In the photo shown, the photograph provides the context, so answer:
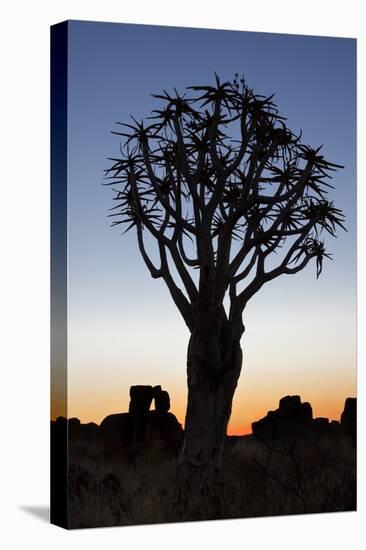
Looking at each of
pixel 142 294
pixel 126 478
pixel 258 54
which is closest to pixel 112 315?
pixel 142 294

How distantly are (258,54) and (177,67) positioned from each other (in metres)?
0.81

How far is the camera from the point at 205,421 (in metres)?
15.3

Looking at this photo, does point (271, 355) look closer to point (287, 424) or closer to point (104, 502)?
point (287, 424)

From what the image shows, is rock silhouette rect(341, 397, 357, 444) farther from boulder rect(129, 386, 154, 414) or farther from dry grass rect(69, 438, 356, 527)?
boulder rect(129, 386, 154, 414)

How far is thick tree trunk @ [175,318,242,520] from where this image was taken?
50.1ft

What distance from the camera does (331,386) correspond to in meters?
16.0

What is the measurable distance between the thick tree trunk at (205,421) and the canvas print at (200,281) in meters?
0.01

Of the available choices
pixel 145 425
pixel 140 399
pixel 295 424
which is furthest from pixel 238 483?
pixel 140 399

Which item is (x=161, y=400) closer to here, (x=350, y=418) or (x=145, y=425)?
(x=145, y=425)

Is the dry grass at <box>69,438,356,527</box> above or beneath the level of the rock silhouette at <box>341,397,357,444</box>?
beneath

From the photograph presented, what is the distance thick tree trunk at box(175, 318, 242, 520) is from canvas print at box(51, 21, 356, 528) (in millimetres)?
14

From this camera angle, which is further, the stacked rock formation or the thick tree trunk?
the thick tree trunk

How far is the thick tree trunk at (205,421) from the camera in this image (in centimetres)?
1527

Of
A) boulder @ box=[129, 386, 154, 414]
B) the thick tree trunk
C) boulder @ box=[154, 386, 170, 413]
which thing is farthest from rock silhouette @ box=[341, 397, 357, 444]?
boulder @ box=[129, 386, 154, 414]
